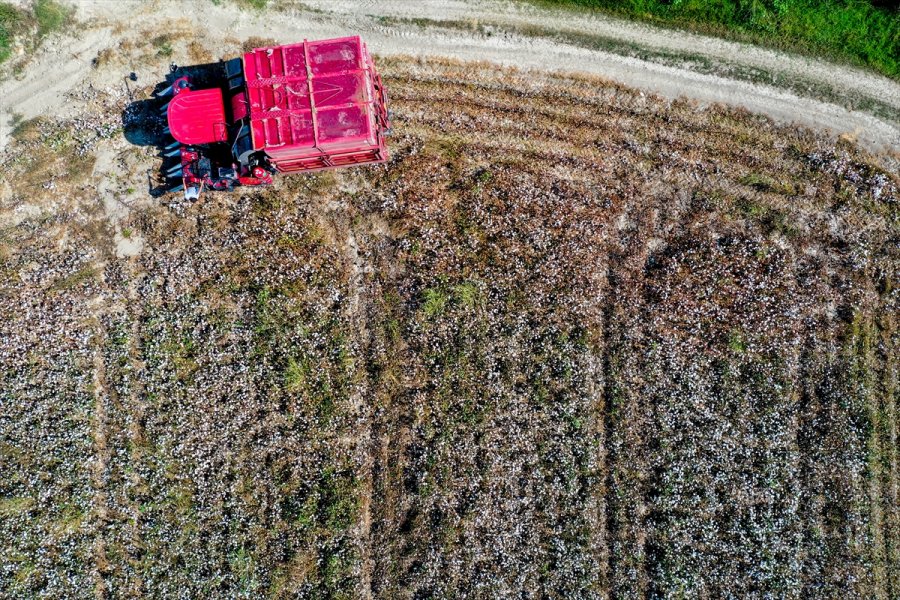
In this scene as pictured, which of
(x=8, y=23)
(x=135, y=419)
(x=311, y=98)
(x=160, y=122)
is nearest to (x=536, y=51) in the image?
(x=311, y=98)

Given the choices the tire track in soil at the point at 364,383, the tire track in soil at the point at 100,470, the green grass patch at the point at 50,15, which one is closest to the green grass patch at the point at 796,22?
the tire track in soil at the point at 364,383

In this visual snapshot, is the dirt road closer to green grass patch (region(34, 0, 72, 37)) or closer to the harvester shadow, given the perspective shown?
green grass patch (region(34, 0, 72, 37))

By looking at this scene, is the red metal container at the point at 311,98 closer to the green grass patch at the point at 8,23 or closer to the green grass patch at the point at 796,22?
the green grass patch at the point at 796,22

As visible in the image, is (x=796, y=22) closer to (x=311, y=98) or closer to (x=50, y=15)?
(x=311, y=98)

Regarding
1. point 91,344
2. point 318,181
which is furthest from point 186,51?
point 91,344

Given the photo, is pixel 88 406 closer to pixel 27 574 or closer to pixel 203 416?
pixel 203 416
